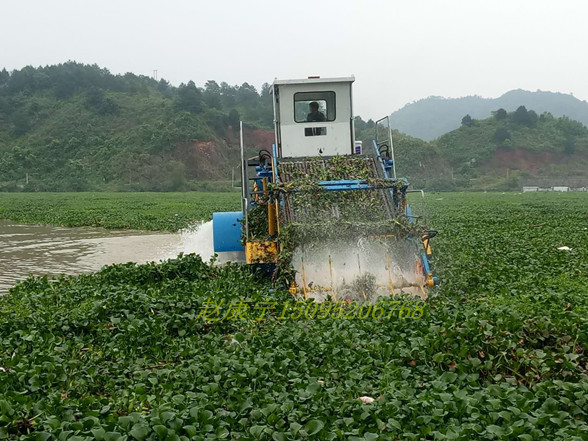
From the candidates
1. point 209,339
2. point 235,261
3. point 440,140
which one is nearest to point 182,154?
point 440,140

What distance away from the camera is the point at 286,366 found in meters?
5.16

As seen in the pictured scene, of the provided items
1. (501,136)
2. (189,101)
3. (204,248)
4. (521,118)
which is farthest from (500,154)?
(204,248)

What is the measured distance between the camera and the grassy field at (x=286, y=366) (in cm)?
396

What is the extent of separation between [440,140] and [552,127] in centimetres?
1660

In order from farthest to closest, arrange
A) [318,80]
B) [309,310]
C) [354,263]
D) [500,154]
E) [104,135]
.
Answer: [500,154], [104,135], [318,80], [354,263], [309,310]

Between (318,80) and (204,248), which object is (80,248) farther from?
(318,80)

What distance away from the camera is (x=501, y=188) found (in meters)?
66.1

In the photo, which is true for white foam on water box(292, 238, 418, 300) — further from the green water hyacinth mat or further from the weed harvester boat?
the green water hyacinth mat

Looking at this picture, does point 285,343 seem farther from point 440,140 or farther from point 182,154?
point 440,140

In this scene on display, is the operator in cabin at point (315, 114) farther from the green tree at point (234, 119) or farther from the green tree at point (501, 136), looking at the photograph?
the green tree at point (501, 136)

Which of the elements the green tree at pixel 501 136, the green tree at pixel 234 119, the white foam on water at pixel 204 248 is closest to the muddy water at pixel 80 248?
the white foam on water at pixel 204 248

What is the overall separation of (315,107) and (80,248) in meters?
8.33

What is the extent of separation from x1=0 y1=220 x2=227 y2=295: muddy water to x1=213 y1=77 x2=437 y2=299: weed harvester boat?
3680mm

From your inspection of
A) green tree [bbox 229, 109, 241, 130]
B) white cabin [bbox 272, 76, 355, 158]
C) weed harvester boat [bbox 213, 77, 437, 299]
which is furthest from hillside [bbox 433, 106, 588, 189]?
weed harvester boat [bbox 213, 77, 437, 299]
